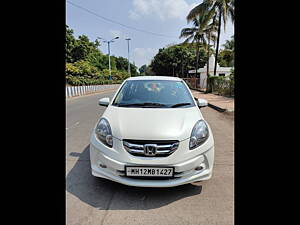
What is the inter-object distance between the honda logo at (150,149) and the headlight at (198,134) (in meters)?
0.44

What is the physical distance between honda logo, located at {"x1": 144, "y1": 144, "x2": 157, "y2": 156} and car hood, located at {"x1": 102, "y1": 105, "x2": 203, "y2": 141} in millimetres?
89

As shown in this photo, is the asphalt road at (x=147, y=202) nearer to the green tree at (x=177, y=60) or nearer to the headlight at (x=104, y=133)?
the headlight at (x=104, y=133)

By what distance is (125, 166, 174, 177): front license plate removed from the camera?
2371 millimetres

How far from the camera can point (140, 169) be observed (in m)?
2.37

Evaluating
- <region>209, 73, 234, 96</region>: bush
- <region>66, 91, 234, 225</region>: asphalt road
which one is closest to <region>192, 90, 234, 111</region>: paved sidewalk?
<region>209, 73, 234, 96</region>: bush

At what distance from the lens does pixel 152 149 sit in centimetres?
241

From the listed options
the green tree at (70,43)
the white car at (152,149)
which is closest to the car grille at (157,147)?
the white car at (152,149)

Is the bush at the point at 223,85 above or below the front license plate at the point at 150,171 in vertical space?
above

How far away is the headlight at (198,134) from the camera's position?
2.54m

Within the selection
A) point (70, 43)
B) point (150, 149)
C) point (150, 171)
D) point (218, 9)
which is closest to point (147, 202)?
point (150, 171)

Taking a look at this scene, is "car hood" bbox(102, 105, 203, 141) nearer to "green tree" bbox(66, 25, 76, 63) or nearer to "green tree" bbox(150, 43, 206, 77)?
"green tree" bbox(66, 25, 76, 63)
